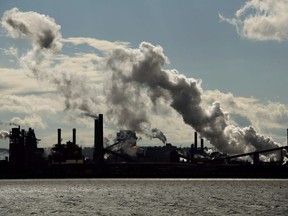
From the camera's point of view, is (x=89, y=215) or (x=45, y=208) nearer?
(x=89, y=215)

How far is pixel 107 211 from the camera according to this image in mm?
82062

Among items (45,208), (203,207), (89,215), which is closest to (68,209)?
(45,208)

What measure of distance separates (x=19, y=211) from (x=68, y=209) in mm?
6562

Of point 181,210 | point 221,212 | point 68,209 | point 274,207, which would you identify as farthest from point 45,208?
point 274,207

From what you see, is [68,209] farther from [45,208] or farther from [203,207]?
[203,207]

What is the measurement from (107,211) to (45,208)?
11920 millimetres

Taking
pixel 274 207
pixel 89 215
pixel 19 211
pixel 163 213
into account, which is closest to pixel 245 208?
pixel 274 207

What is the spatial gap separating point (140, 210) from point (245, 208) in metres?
14.7

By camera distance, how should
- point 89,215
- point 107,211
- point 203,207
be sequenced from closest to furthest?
1. point 89,215
2. point 107,211
3. point 203,207

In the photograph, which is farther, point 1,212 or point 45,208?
point 45,208

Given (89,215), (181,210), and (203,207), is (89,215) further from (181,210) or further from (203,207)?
(203,207)

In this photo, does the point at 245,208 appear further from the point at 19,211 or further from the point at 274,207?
the point at 19,211

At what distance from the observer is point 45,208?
89500mm

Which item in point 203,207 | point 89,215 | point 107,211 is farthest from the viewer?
point 203,207
